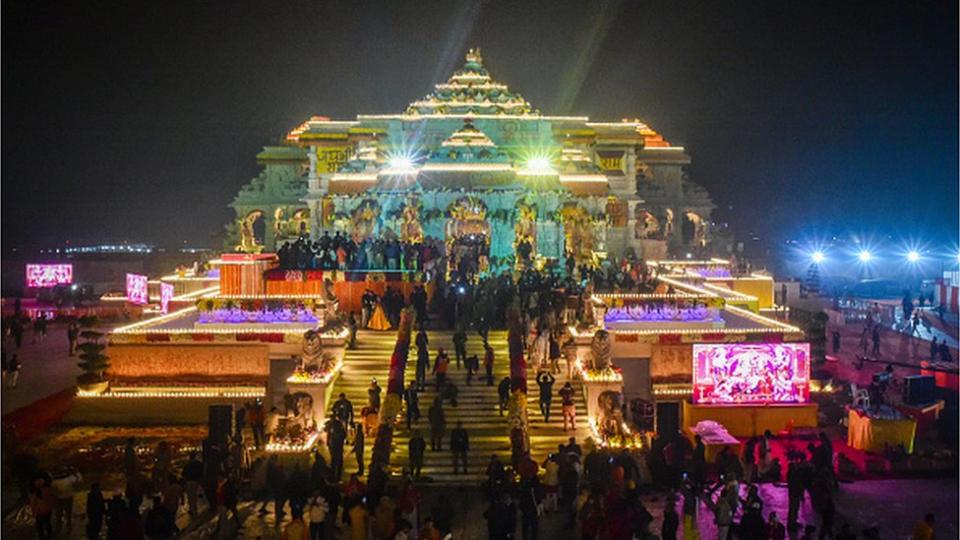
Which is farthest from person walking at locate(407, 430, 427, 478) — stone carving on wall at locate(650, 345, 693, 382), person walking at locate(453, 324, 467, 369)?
stone carving on wall at locate(650, 345, 693, 382)

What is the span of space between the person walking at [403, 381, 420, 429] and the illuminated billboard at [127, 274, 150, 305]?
22592 mm

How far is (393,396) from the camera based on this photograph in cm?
1712

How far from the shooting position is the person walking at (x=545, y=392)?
702 inches

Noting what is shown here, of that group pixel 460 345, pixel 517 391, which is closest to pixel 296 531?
pixel 517 391

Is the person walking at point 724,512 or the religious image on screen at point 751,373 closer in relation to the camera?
the person walking at point 724,512

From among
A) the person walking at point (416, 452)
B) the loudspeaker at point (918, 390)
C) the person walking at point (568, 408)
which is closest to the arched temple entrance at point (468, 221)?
the person walking at point (568, 408)

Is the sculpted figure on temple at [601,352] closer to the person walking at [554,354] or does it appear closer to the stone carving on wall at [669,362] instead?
the person walking at [554,354]

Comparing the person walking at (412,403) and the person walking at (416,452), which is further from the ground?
the person walking at (412,403)

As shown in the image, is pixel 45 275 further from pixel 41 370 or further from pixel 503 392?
pixel 503 392

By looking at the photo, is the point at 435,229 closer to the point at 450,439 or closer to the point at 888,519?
the point at 450,439

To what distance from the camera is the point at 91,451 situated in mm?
17938

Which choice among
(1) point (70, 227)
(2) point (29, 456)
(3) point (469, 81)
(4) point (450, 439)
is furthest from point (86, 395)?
(1) point (70, 227)

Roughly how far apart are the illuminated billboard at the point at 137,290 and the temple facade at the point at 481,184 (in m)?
8.01

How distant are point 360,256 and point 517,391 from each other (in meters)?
10.9
